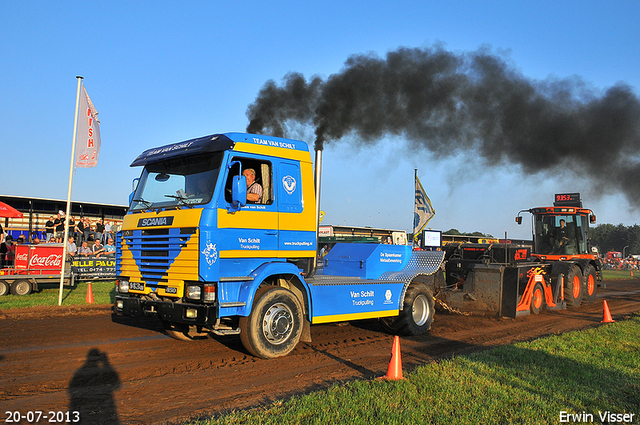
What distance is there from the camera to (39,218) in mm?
24562

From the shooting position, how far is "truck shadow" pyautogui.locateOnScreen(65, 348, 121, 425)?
4.66m

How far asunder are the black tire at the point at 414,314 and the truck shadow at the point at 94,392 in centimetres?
537

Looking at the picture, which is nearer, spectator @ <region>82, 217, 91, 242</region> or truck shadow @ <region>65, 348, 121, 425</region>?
truck shadow @ <region>65, 348, 121, 425</region>

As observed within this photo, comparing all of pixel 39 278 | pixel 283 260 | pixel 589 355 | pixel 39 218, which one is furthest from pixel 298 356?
pixel 39 218

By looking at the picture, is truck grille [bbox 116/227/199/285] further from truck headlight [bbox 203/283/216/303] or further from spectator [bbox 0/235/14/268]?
spectator [bbox 0/235/14/268]

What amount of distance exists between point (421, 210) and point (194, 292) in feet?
51.0

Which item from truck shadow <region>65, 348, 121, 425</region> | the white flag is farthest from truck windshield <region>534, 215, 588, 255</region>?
truck shadow <region>65, 348, 121, 425</region>

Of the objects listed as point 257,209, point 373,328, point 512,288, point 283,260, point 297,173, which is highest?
point 297,173

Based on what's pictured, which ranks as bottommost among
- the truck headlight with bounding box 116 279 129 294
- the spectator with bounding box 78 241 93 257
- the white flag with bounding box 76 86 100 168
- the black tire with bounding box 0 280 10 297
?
the black tire with bounding box 0 280 10 297

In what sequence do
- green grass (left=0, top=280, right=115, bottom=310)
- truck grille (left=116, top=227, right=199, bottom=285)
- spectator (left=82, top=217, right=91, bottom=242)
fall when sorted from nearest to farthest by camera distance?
truck grille (left=116, top=227, right=199, bottom=285) → green grass (left=0, top=280, right=115, bottom=310) → spectator (left=82, top=217, right=91, bottom=242)

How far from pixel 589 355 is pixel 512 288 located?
459cm

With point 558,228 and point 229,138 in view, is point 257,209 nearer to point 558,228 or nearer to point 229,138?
point 229,138

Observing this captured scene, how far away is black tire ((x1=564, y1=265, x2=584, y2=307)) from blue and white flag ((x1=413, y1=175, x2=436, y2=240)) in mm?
6230

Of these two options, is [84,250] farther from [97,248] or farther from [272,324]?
[272,324]
